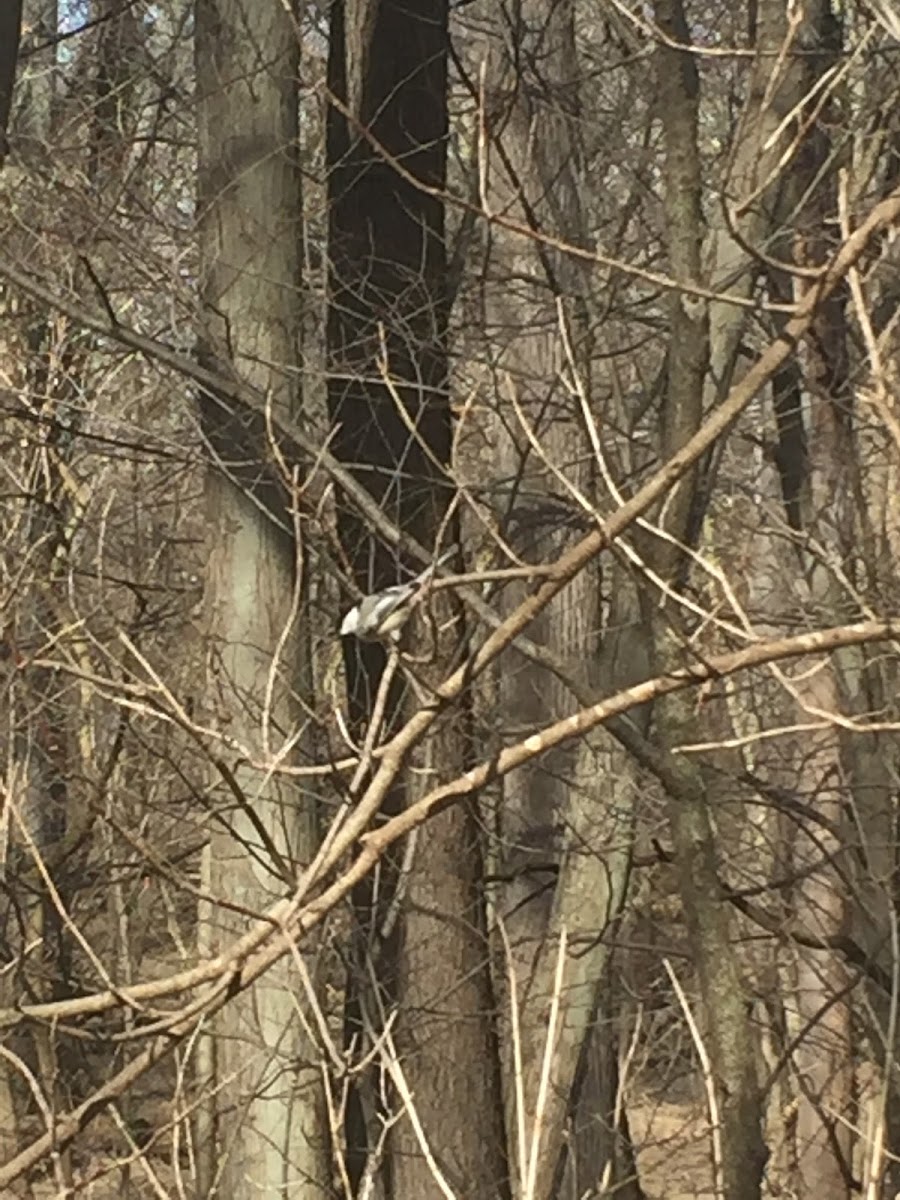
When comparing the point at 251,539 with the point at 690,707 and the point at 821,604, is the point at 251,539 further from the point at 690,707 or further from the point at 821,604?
the point at 821,604

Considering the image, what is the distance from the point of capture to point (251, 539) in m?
5.50

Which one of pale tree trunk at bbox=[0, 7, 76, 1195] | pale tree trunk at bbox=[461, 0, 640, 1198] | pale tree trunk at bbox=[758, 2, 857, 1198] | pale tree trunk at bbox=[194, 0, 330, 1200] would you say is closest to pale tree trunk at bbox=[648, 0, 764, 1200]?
pale tree trunk at bbox=[461, 0, 640, 1198]

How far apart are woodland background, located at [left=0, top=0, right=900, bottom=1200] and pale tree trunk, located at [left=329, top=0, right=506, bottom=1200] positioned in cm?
2

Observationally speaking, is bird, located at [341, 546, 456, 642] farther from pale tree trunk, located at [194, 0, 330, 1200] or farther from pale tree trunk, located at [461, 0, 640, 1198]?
pale tree trunk, located at [194, 0, 330, 1200]

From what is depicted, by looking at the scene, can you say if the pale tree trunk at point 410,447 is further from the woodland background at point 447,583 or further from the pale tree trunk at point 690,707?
the pale tree trunk at point 690,707

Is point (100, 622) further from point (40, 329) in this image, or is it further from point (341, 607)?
point (40, 329)

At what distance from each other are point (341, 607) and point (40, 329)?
12.0ft

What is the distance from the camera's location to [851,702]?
20.0 feet

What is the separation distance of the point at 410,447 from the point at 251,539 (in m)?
0.73

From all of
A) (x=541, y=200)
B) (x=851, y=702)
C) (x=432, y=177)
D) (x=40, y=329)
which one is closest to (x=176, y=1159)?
(x=851, y=702)

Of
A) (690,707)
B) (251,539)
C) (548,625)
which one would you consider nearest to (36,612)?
(548,625)

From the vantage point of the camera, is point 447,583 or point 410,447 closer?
point 447,583

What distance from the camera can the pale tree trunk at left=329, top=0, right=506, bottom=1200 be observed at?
5.82 m

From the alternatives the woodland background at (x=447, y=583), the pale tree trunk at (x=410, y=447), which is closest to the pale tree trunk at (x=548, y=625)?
the woodland background at (x=447, y=583)
